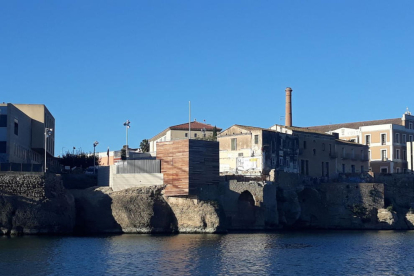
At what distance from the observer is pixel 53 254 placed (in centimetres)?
4606

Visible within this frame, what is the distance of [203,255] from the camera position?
46625mm

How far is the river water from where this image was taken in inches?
1602

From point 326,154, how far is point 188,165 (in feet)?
98.1

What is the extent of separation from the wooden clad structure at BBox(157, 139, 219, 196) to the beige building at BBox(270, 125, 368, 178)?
2107 cm

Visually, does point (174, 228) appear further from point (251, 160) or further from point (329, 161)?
point (329, 161)

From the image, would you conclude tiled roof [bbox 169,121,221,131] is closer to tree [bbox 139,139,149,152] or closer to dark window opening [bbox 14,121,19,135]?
tree [bbox 139,139,149,152]

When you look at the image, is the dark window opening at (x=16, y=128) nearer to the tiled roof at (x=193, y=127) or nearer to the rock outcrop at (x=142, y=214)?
the rock outcrop at (x=142, y=214)

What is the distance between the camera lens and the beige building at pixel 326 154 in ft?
280

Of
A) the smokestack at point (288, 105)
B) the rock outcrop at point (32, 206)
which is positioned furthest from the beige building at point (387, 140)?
the rock outcrop at point (32, 206)

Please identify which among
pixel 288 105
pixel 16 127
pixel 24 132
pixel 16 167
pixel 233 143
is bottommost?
pixel 16 167

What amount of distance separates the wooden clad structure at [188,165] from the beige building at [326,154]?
2107 centimetres

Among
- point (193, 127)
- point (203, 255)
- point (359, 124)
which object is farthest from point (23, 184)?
point (359, 124)

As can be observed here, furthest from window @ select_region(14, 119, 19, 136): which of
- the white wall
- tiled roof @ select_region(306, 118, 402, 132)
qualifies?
tiled roof @ select_region(306, 118, 402, 132)

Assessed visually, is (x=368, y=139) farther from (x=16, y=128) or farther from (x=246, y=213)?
(x=16, y=128)
